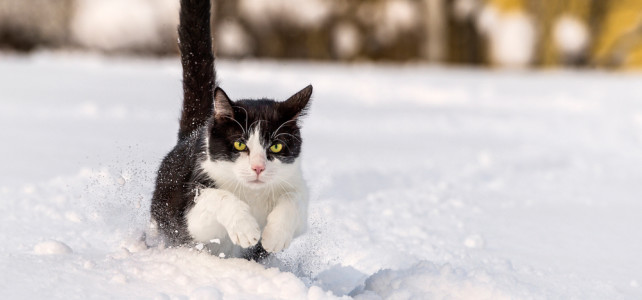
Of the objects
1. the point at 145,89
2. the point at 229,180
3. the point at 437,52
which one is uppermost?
the point at 229,180

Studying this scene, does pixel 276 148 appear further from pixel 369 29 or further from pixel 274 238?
pixel 369 29

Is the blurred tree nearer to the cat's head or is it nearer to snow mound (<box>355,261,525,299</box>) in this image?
snow mound (<box>355,261,525,299</box>)

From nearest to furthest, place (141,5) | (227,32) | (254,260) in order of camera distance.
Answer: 1. (254,260)
2. (141,5)
3. (227,32)

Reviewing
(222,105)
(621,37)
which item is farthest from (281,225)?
(621,37)

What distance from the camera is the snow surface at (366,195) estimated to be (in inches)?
97.4

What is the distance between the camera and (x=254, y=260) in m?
2.70

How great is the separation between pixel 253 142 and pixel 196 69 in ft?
2.31

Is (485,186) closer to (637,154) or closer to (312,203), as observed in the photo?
(312,203)

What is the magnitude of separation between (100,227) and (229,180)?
0.92 metres

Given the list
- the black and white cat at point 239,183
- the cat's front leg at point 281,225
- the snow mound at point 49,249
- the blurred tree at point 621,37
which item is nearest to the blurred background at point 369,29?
the blurred tree at point 621,37

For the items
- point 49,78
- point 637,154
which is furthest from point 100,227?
point 49,78

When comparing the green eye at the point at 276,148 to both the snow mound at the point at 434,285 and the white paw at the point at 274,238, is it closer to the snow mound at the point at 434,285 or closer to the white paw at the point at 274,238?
the white paw at the point at 274,238

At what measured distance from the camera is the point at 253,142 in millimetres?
2492

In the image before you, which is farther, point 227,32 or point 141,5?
point 227,32
